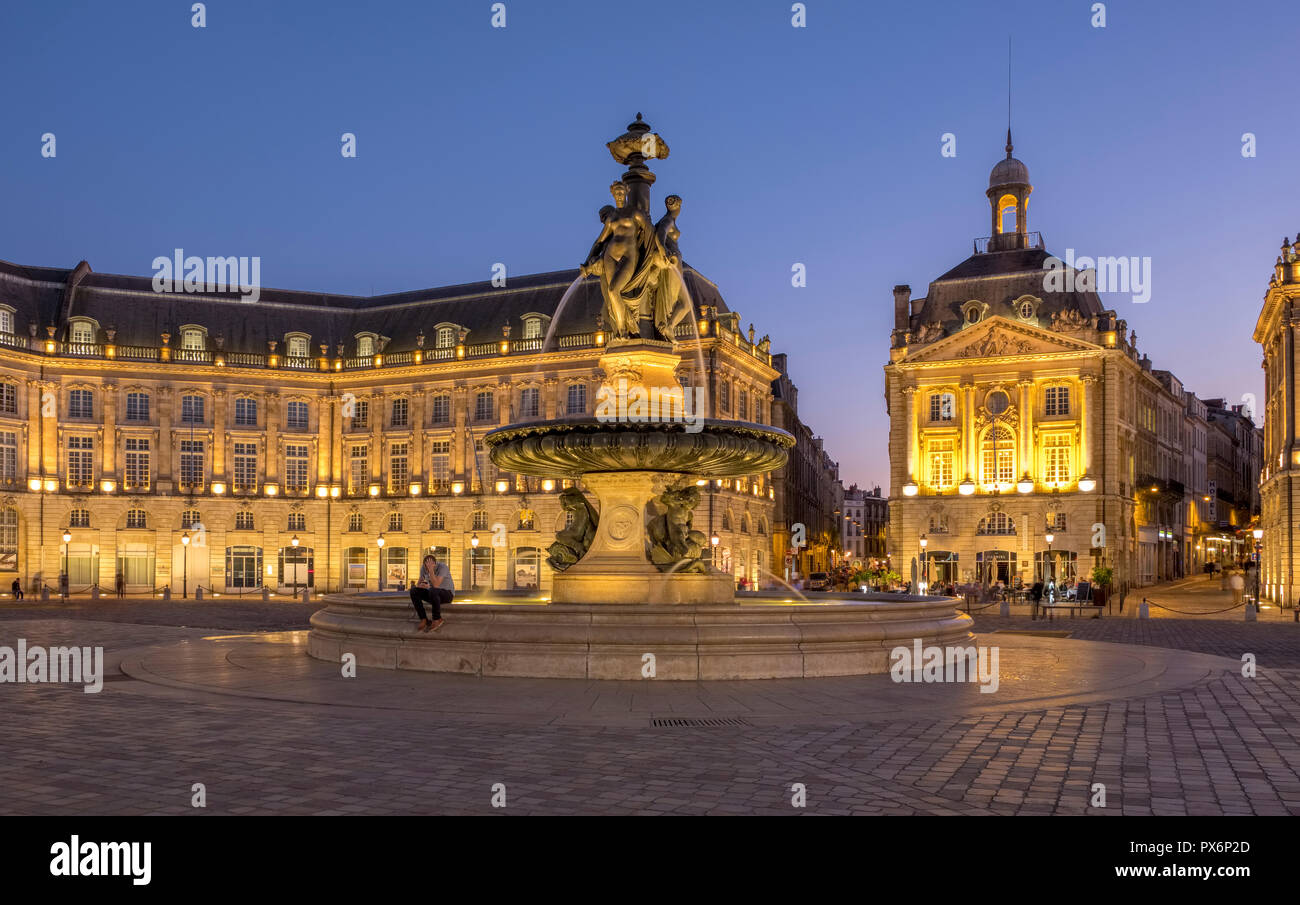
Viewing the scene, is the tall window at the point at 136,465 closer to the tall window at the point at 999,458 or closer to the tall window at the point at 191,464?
the tall window at the point at 191,464

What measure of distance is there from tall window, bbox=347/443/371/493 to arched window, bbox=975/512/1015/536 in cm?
3590

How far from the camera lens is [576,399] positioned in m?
66.9

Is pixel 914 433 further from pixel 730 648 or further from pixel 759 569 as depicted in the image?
pixel 730 648

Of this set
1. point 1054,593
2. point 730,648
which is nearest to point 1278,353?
point 1054,593

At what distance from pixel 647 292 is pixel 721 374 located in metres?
47.0

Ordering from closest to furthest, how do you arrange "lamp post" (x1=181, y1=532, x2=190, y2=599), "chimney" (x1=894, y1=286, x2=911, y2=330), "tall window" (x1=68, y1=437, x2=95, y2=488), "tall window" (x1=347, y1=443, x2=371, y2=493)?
"lamp post" (x1=181, y1=532, x2=190, y2=599)
"tall window" (x1=68, y1=437, x2=95, y2=488)
"tall window" (x1=347, y1=443, x2=371, y2=493)
"chimney" (x1=894, y1=286, x2=911, y2=330)

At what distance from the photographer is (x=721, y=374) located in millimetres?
65312

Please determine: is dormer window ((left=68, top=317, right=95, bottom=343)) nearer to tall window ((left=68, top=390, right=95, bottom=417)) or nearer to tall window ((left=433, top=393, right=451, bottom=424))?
tall window ((left=68, top=390, right=95, bottom=417))

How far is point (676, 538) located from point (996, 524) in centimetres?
5146

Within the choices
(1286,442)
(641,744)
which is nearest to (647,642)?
(641,744)

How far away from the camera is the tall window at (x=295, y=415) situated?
7106 cm

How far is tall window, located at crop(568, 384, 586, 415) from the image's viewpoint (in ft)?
218

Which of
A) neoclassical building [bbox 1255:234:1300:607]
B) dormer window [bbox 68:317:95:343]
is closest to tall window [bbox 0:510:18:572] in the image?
dormer window [bbox 68:317:95:343]

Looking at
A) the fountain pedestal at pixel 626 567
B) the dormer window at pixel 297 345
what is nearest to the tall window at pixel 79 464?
the dormer window at pixel 297 345
